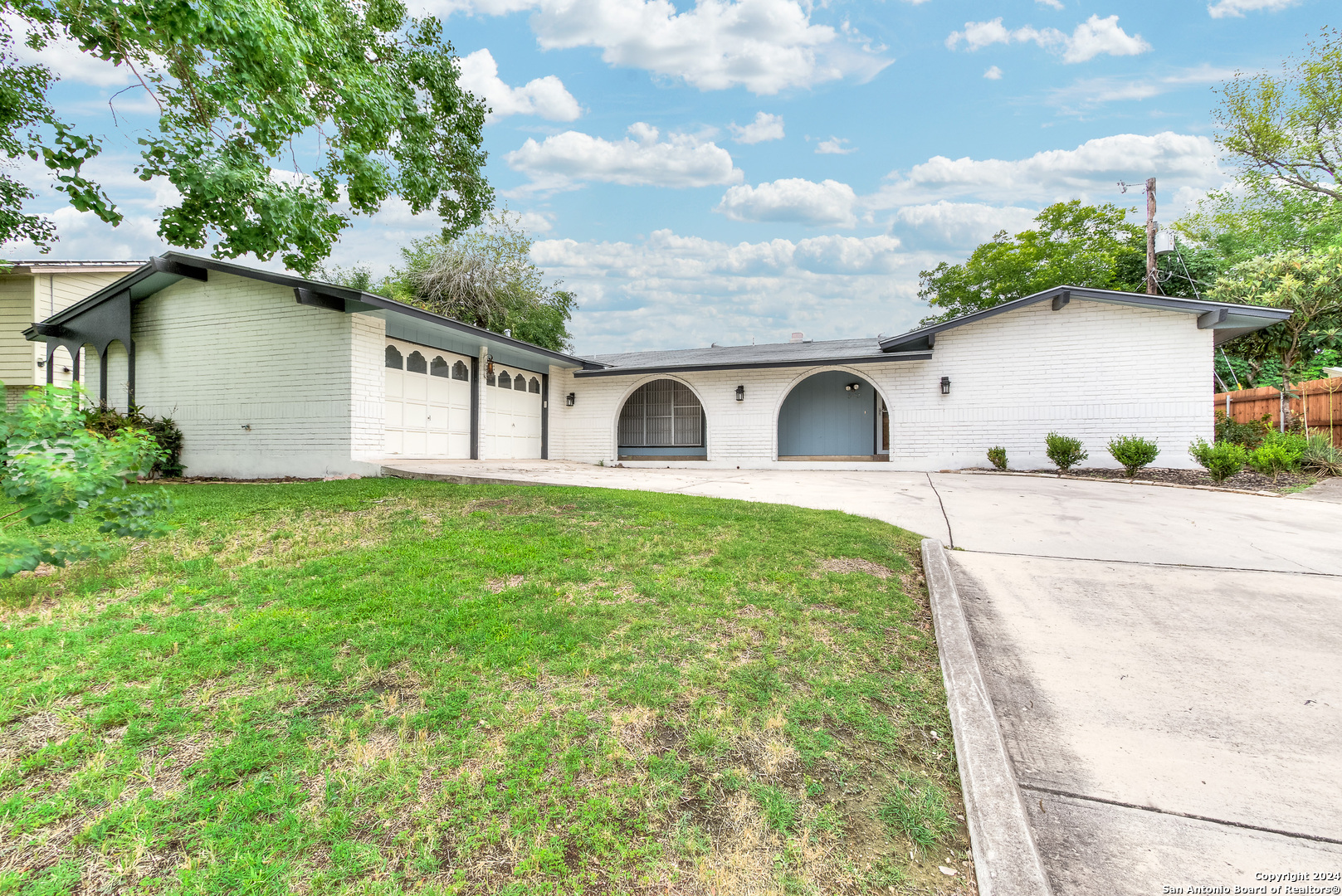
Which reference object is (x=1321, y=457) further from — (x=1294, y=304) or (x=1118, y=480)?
(x=1294, y=304)

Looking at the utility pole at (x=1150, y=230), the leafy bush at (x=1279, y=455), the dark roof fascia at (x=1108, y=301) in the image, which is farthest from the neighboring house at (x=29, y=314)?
the utility pole at (x=1150, y=230)

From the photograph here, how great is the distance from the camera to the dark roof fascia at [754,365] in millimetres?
12461

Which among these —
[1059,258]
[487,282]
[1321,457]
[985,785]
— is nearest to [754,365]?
[1321,457]

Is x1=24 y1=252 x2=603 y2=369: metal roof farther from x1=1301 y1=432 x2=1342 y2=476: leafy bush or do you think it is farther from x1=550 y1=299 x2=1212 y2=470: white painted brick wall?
x1=1301 y1=432 x2=1342 y2=476: leafy bush

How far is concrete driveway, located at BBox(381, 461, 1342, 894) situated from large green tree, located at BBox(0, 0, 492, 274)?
7.89 meters

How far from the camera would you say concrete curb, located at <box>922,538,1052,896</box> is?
1.58m

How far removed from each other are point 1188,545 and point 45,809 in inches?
287

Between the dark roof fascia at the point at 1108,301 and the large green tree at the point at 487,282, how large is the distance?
14.9 m

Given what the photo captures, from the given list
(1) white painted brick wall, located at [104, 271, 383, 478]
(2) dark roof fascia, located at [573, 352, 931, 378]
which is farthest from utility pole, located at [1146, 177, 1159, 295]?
(1) white painted brick wall, located at [104, 271, 383, 478]

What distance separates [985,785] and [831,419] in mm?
14837

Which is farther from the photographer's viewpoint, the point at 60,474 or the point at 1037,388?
the point at 1037,388

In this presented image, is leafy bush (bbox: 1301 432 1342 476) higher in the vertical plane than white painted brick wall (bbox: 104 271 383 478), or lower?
lower

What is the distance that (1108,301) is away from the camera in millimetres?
11133

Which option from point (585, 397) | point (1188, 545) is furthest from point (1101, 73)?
point (585, 397)
